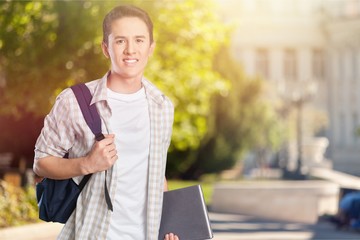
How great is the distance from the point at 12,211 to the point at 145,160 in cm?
1293

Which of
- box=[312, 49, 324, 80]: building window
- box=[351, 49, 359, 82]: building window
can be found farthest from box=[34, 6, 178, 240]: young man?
box=[312, 49, 324, 80]: building window

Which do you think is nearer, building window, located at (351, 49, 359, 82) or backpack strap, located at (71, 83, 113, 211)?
backpack strap, located at (71, 83, 113, 211)

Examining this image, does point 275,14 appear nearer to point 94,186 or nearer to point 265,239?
point 265,239

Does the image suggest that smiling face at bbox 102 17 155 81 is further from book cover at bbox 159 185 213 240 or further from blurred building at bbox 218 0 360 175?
blurred building at bbox 218 0 360 175

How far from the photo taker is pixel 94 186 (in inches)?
143

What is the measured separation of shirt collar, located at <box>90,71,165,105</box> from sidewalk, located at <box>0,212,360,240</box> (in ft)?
34.0

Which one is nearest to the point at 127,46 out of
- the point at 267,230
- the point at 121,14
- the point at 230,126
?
the point at 121,14

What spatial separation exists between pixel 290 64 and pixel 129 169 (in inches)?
3721

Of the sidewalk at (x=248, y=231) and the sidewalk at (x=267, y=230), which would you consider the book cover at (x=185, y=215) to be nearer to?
the sidewalk at (x=248, y=231)

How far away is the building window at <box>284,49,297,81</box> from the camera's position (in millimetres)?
96312

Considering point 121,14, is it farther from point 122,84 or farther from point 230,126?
point 230,126

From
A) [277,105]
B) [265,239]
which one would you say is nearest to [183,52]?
[265,239]

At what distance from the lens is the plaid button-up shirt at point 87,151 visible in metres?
3.60

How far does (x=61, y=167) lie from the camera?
3572mm
